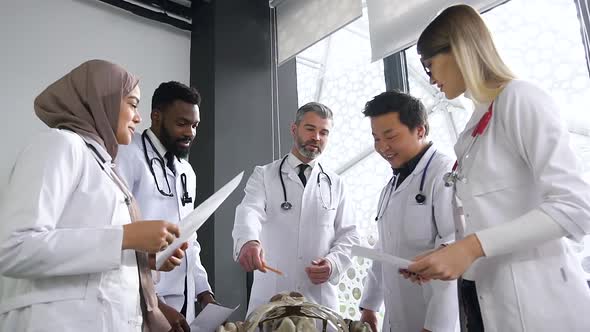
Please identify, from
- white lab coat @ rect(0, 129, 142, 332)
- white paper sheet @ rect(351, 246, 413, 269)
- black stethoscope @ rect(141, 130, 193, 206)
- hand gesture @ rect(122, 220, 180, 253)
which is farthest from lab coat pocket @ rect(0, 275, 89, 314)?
black stethoscope @ rect(141, 130, 193, 206)

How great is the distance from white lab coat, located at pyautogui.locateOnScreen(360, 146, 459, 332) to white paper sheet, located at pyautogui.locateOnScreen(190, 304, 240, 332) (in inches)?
25.2

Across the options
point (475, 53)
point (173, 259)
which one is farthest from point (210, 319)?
point (475, 53)

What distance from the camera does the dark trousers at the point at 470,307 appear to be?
41.1 inches

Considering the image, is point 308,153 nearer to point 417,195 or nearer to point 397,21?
point 417,195

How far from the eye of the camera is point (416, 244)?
155 centimetres

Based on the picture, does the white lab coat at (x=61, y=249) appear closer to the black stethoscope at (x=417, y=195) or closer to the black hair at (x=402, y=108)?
the black stethoscope at (x=417, y=195)

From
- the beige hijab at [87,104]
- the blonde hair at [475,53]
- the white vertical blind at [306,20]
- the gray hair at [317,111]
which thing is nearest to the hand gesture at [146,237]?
the beige hijab at [87,104]

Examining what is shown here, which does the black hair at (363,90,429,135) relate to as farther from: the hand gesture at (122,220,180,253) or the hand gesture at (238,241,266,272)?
the hand gesture at (122,220,180,253)

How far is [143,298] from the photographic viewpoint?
1.10 m

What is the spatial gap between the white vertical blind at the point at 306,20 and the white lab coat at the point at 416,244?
1.38 meters

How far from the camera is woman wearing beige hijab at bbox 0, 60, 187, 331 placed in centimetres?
90

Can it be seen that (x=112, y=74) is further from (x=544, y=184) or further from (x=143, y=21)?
(x=143, y=21)

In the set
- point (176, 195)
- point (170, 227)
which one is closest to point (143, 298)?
point (170, 227)

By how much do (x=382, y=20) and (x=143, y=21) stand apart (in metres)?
1.75
